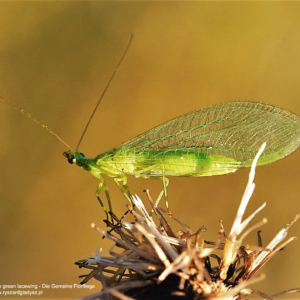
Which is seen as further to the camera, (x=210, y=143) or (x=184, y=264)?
(x=210, y=143)

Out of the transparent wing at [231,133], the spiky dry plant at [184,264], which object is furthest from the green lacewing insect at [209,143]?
the spiky dry plant at [184,264]

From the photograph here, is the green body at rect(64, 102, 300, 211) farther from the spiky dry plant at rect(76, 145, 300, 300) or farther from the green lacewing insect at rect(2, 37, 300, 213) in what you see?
the spiky dry plant at rect(76, 145, 300, 300)

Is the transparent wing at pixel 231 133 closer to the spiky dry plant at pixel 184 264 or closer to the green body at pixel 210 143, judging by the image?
the green body at pixel 210 143

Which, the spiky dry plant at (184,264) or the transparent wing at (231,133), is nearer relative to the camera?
the spiky dry plant at (184,264)

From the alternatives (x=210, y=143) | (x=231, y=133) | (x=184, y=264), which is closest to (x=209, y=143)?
(x=210, y=143)

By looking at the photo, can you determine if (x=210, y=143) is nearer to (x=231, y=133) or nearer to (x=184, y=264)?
(x=231, y=133)

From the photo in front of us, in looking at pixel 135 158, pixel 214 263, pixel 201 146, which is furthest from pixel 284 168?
pixel 135 158

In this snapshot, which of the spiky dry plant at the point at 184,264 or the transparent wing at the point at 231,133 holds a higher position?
the transparent wing at the point at 231,133

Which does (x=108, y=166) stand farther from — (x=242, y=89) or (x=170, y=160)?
(x=242, y=89)
